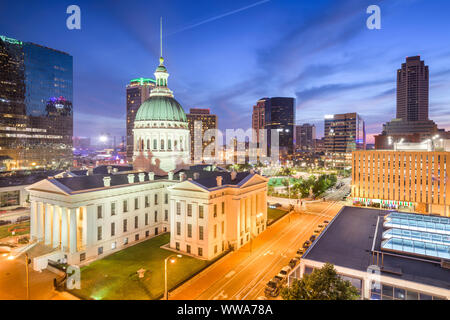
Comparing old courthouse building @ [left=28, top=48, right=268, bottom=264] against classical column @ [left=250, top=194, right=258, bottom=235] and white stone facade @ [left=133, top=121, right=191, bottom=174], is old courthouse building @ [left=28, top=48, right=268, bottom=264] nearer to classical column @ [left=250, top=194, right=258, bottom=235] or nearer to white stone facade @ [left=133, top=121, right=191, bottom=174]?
classical column @ [left=250, top=194, right=258, bottom=235]

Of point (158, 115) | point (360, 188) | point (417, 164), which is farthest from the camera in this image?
point (360, 188)

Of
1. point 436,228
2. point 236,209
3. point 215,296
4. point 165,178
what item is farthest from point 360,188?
point 215,296

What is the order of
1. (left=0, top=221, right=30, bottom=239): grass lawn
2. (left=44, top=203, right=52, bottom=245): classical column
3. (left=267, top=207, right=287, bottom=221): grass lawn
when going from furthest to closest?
(left=267, top=207, right=287, bottom=221): grass lawn
(left=0, top=221, right=30, bottom=239): grass lawn
(left=44, top=203, right=52, bottom=245): classical column

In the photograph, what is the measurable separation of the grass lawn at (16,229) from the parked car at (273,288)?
177 feet

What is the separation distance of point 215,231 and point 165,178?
1815cm

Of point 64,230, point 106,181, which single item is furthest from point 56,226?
point 106,181

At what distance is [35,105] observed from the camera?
133 m

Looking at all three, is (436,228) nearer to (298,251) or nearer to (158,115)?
(298,251)

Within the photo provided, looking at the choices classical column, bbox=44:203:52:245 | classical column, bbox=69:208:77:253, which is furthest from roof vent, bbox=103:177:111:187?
classical column, bbox=44:203:52:245

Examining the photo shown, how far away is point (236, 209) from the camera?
51.0 meters

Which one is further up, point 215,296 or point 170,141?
point 170,141

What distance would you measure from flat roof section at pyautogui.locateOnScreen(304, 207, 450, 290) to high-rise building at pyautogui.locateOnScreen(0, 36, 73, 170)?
449 ft

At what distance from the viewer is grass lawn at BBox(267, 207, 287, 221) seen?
237ft
